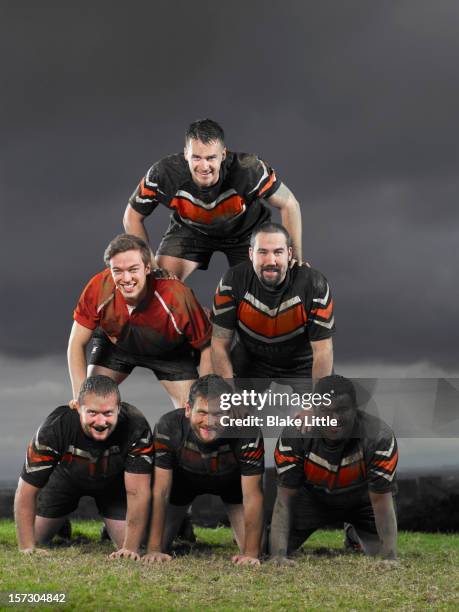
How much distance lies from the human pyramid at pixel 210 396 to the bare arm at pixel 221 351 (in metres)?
Answer: 0.01

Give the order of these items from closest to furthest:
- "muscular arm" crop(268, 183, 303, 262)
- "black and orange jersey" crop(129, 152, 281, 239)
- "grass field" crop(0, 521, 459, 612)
A: "grass field" crop(0, 521, 459, 612) < "black and orange jersey" crop(129, 152, 281, 239) < "muscular arm" crop(268, 183, 303, 262)

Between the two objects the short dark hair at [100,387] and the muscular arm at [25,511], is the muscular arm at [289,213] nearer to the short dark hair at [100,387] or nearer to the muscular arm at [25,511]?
the short dark hair at [100,387]

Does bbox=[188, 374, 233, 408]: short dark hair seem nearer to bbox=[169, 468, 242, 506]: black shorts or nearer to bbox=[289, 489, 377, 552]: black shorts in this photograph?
bbox=[169, 468, 242, 506]: black shorts

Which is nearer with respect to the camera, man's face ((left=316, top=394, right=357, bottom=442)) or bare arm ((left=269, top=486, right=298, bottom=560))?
man's face ((left=316, top=394, right=357, bottom=442))

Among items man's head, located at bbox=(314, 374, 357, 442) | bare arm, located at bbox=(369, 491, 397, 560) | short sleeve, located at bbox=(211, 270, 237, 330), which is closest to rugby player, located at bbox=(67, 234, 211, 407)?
short sleeve, located at bbox=(211, 270, 237, 330)

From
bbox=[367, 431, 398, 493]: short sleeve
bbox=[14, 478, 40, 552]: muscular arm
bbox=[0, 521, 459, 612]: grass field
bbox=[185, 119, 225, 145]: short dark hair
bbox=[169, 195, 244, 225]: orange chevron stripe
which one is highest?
bbox=[185, 119, 225, 145]: short dark hair

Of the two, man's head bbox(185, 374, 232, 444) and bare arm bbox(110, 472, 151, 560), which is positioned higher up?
man's head bbox(185, 374, 232, 444)

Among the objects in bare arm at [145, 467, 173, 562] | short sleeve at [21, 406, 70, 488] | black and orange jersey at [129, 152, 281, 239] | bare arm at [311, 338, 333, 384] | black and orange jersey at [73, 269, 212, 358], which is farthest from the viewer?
black and orange jersey at [129, 152, 281, 239]

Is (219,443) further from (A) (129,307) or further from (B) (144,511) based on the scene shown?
(A) (129,307)

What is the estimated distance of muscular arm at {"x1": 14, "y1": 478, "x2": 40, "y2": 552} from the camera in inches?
320

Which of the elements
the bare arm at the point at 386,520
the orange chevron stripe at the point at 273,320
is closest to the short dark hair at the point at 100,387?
the orange chevron stripe at the point at 273,320

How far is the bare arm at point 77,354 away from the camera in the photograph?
8774 mm

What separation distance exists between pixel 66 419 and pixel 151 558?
1.32 metres

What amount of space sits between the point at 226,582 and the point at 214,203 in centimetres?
356
